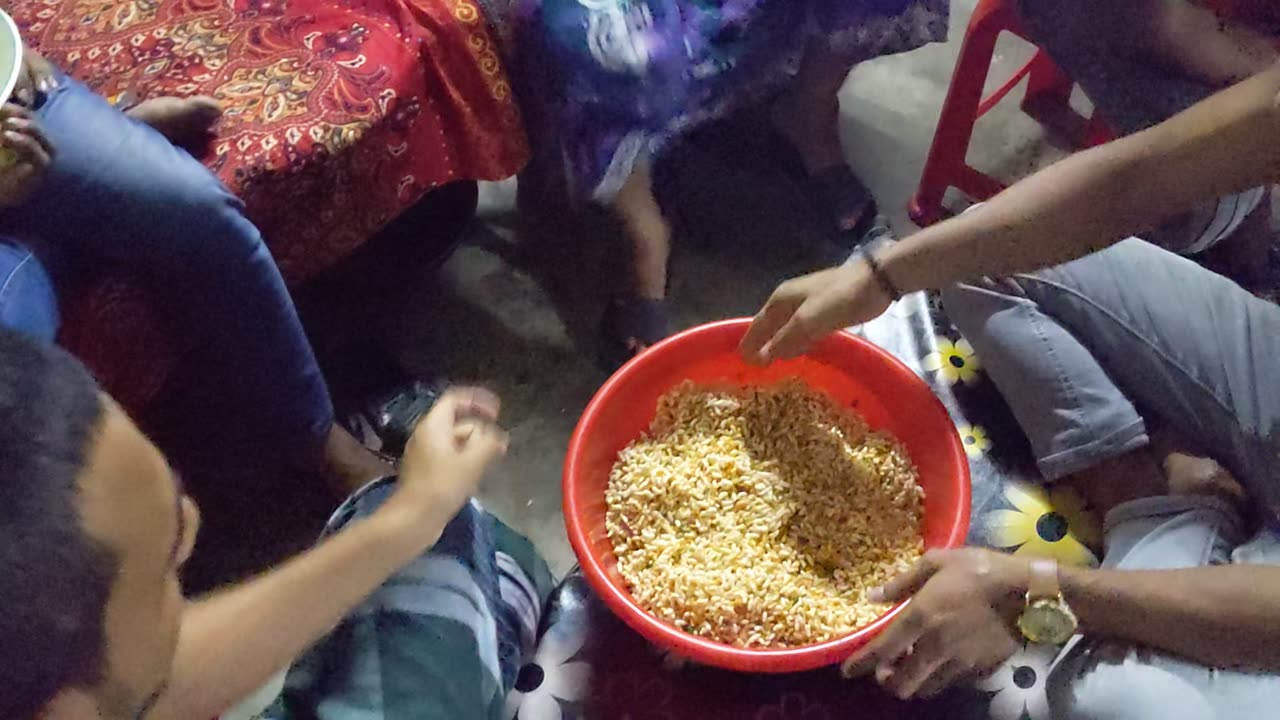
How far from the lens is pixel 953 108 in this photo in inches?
59.6

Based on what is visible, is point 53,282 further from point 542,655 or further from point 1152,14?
point 1152,14

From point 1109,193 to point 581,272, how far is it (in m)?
0.85

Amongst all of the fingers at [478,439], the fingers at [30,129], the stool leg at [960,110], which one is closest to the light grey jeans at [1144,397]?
the stool leg at [960,110]

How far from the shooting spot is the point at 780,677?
1105mm

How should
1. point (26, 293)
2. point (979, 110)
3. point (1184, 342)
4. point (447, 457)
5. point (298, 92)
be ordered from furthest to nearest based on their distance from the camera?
point (979, 110)
point (298, 92)
point (1184, 342)
point (26, 293)
point (447, 457)

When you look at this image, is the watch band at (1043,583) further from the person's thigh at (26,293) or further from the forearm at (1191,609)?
the person's thigh at (26,293)

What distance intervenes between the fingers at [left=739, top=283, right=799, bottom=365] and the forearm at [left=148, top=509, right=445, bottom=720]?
406 mm

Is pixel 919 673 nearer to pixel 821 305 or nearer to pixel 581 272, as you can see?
pixel 821 305

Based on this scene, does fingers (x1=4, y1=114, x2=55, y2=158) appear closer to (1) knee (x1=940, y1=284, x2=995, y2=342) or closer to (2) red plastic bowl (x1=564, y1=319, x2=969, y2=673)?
(2) red plastic bowl (x1=564, y1=319, x2=969, y2=673)

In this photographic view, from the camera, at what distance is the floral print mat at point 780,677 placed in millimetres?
1091

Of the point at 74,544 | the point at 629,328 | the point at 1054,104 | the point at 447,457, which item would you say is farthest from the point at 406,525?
the point at 1054,104

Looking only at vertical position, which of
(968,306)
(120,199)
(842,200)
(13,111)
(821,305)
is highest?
(13,111)

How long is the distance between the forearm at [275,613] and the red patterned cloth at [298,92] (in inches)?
17.6

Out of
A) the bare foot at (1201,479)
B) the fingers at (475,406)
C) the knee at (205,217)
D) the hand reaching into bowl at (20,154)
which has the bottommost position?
the bare foot at (1201,479)
